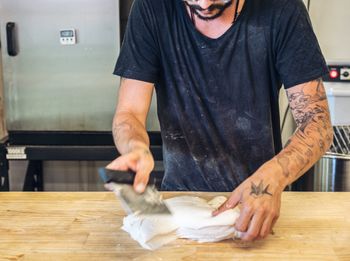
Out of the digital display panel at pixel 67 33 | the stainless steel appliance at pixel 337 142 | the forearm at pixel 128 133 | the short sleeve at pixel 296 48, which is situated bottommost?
the stainless steel appliance at pixel 337 142

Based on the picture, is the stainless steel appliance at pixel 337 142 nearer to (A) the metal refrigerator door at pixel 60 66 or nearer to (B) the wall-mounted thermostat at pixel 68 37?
(A) the metal refrigerator door at pixel 60 66

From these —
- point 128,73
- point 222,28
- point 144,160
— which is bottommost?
point 144,160

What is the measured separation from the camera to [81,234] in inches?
41.7

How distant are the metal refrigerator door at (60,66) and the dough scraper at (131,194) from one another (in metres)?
1.44

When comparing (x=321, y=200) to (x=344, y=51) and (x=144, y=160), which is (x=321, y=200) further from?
(x=344, y=51)

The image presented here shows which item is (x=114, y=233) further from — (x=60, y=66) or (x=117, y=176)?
(x=60, y=66)

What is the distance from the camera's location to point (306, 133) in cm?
116

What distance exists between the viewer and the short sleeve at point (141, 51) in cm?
130

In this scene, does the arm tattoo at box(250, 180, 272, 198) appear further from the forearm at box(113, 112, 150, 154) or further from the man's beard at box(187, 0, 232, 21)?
the man's beard at box(187, 0, 232, 21)

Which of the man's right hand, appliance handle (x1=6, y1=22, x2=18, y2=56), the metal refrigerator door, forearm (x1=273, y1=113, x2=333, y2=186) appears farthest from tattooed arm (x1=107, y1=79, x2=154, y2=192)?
appliance handle (x1=6, y1=22, x2=18, y2=56)

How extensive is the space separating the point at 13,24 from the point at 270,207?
1735 millimetres

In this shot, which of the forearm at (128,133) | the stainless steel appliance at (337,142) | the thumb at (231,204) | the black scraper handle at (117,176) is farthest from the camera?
the stainless steel appliance at (337,142)

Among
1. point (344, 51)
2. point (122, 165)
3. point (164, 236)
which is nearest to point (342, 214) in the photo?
point (164, 236)

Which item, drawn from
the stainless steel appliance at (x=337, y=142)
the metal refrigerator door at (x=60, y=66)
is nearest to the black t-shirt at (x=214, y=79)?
the stainless steel appliance at (x=337, y=142)
